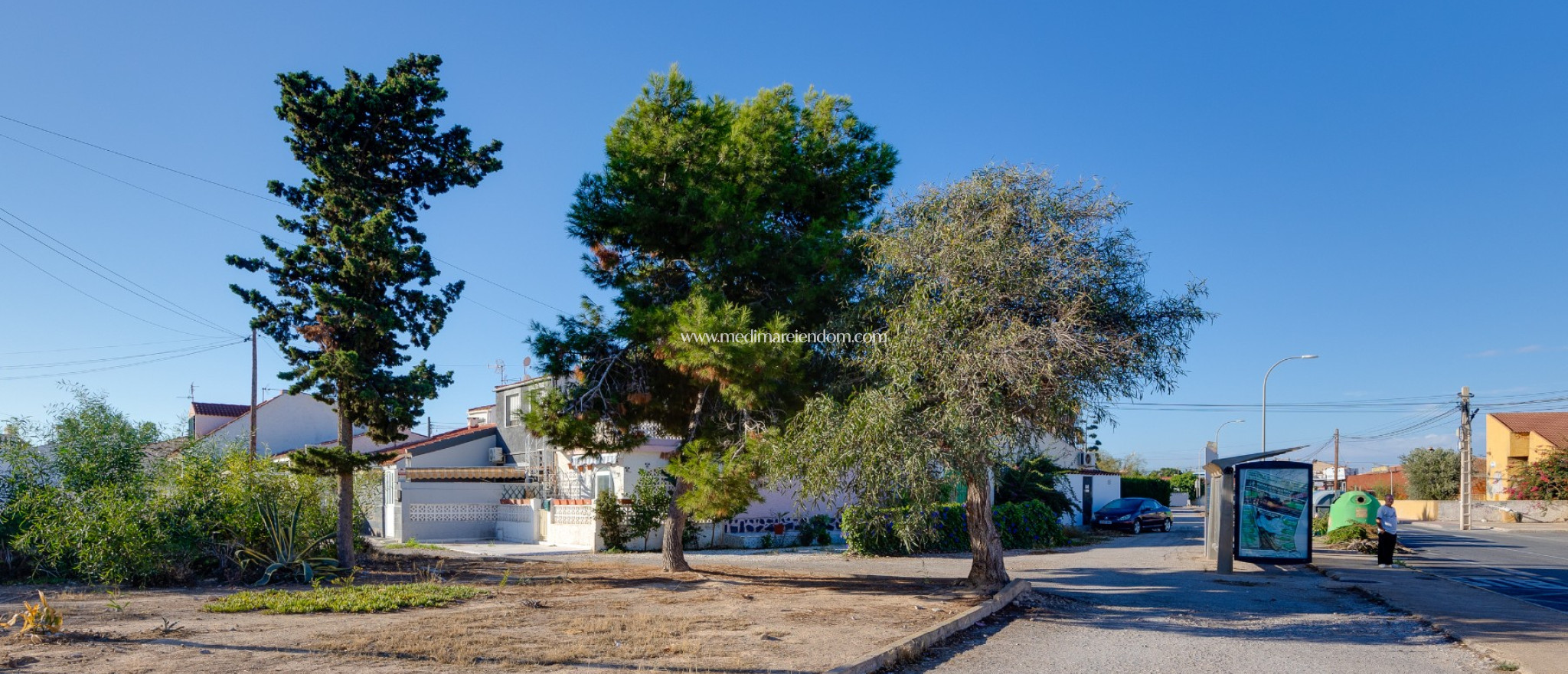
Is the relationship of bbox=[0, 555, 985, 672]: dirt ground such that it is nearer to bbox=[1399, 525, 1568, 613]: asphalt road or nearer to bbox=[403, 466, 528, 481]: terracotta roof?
bbox=[1399, 525, 1568, 613]: asphalt road

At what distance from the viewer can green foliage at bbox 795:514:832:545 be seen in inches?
1067

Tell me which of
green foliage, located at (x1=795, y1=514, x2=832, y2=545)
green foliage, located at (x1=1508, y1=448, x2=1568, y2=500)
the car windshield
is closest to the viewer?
green foliage, located at (x1=795, y1=514, x2=832, y2=545)

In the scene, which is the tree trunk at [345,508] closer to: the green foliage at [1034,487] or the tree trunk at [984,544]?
the tree trunk at [984,544]

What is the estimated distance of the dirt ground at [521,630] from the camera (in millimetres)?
8898

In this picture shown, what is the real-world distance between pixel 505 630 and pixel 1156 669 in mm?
6877

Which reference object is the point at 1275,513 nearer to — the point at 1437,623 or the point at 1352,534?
the point at 1352,534

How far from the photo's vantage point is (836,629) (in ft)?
37.0

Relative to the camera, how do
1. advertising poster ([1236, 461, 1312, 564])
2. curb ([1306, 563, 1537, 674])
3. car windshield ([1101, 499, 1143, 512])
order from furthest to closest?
1. car windshield ([1101, 499, 1143, 512])
2. advertising poster ([1236, 461, 1312, 564])
3. curb ([1306, 563, 1537, 674])

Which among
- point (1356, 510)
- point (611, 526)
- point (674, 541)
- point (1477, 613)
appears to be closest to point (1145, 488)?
point (1356, 510)

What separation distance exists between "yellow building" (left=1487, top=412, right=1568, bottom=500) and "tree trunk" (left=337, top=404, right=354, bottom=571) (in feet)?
193

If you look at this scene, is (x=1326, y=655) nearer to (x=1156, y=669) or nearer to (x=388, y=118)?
(x=1156, y=669)

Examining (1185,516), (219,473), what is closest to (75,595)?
(219,473)

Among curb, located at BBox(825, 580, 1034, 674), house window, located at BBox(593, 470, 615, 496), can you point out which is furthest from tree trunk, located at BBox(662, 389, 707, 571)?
house window, located at BBox(593, 470, 615, 496)

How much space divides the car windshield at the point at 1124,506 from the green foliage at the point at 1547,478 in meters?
25.3
